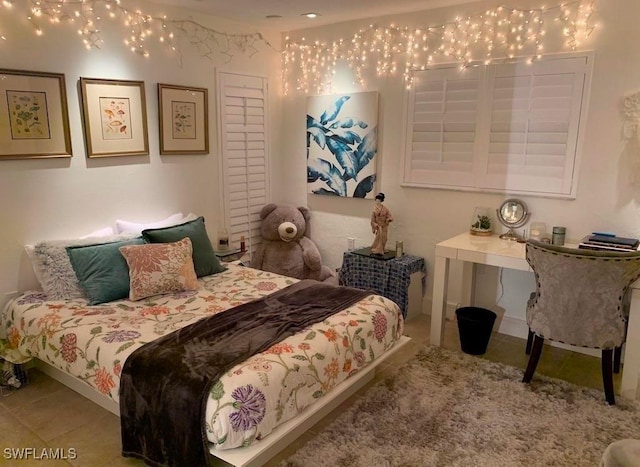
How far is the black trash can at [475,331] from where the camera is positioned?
129 inches

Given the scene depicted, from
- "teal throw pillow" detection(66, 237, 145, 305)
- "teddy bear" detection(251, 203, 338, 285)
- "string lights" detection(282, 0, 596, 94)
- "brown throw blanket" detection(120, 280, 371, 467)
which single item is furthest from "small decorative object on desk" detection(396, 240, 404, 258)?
"teal throw pillow" detection(66, 237, 145, 305)

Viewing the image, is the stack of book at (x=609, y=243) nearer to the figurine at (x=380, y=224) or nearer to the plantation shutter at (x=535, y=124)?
the plantation shutter at (x=535, y=124)

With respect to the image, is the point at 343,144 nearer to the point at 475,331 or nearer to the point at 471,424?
the point at 475,331

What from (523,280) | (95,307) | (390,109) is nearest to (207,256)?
(95,307)

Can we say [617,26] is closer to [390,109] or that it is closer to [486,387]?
[390,109]

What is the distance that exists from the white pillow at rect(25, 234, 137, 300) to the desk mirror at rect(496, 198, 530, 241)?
2.94m

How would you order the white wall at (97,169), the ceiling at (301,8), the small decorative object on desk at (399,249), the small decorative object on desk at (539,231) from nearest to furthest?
the white wall at (97,169), the small decorative object on desk at (539,231), the ceiling at (301,8), the small decorative object on desk at (399,249)

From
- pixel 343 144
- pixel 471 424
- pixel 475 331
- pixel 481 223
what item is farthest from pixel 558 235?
pixel 343 144

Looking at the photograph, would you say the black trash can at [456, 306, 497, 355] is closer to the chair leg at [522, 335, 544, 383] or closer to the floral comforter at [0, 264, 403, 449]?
the chair leg at [522, 335, 544, 383]

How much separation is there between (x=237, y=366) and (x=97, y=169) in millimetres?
2026

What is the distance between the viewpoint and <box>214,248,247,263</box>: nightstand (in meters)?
4.08

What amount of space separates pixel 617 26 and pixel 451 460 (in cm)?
277

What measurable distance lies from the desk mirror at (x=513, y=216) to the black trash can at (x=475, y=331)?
0.60 m

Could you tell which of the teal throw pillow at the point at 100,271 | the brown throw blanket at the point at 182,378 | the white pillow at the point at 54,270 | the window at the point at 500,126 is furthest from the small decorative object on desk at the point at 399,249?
the white pillow at the point at 54,270
